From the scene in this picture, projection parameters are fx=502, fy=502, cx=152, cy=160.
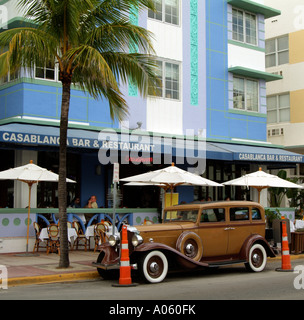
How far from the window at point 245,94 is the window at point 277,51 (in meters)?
5.11

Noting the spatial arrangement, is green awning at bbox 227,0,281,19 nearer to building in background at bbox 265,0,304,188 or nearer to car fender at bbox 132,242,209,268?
building in background at bbox 265,0,304,188

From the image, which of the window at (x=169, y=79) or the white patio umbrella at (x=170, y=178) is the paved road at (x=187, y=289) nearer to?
the white patio umbrella at (x=170, y=178)

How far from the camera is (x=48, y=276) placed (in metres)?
11.1

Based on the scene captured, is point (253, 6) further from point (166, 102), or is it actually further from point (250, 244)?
point (250, 244)

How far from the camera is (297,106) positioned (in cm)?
2720

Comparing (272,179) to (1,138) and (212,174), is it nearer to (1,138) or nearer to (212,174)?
(212,174)

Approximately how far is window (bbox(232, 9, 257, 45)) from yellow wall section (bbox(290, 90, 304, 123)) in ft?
14.9

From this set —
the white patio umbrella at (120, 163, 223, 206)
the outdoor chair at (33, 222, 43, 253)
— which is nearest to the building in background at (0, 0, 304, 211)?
the outdoor chair at (33, 222, 43, 253)

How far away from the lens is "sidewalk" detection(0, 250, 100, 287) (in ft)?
35.9

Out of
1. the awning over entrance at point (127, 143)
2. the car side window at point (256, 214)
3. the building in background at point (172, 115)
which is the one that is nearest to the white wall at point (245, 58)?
the building in background at point (172, 115)

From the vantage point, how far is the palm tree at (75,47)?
38.7ft

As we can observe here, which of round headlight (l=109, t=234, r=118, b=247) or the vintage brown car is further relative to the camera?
round headlight (l=109, t=234, r=118, b=247)

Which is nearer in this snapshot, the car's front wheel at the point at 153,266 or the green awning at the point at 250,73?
the car's front wheel at the point at 153,266

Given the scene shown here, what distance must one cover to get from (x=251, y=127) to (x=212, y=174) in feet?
10.1
